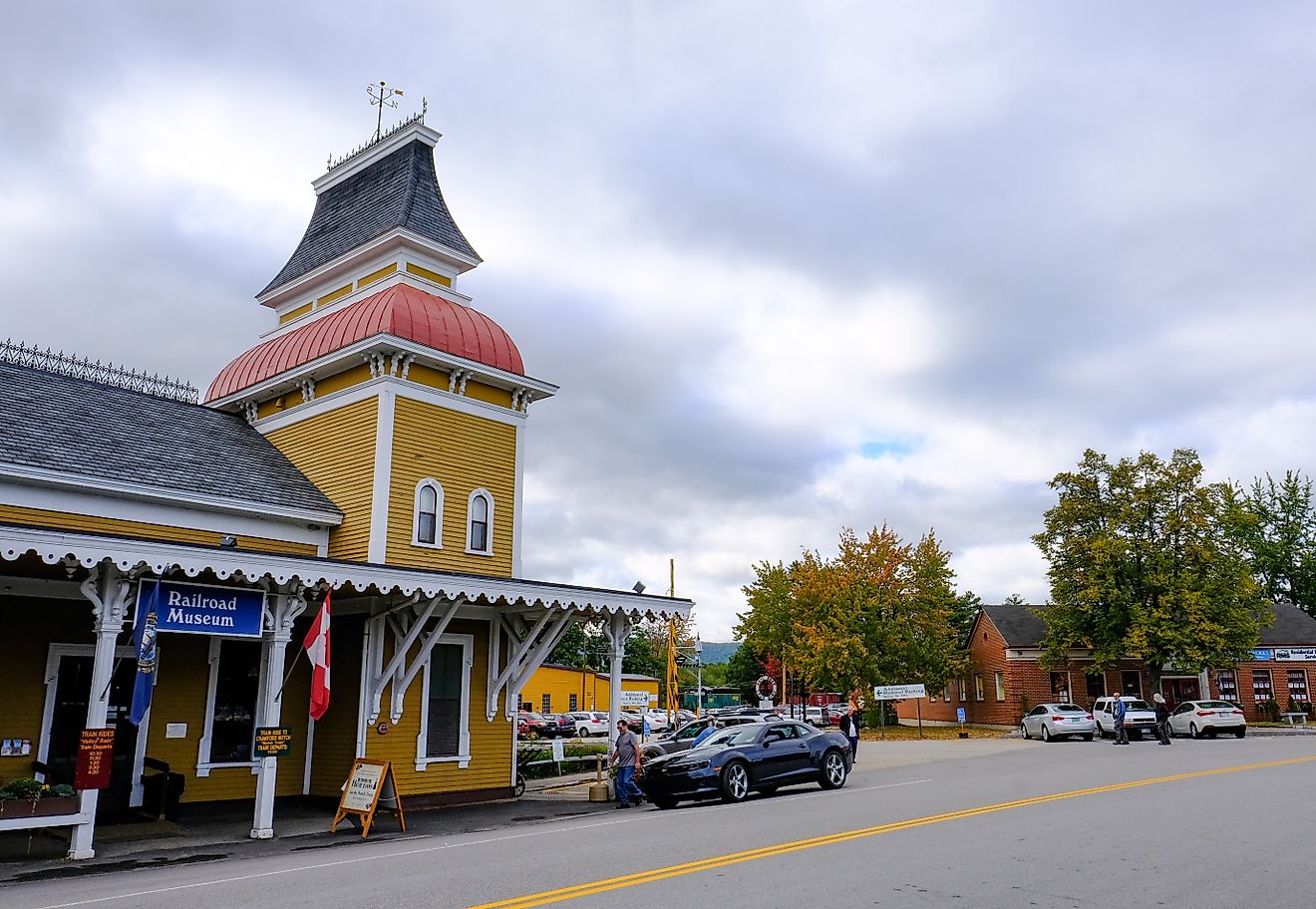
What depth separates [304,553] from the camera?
746 inches

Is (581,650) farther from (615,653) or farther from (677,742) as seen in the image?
(615,653)

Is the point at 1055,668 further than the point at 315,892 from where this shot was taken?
Yes

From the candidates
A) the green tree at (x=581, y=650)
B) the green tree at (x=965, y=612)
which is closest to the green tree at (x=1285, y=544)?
the green tree at (x=965, y=612)

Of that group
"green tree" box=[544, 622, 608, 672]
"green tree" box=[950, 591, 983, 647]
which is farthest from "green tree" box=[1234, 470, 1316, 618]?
"green tree" box=[544, 622, 608, 672]

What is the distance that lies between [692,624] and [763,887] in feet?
288

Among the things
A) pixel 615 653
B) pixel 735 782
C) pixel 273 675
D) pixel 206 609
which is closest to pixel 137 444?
pixel 206 609

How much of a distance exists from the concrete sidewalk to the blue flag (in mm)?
1773

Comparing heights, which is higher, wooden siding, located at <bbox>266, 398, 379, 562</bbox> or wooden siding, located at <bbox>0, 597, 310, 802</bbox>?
wooden siding, located at <bbox>266, 398, 379, 562</bbox>

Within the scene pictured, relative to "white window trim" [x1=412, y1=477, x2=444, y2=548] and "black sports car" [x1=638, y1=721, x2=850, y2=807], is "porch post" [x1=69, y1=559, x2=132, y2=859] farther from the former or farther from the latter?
"black sports car" [x1=638, y1=721, x2=850, y2=807]

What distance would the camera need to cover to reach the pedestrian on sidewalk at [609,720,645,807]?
17.6 meters

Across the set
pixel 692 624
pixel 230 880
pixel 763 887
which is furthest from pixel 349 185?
pixel 692 624

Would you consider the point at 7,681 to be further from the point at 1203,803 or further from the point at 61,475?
the point at 1203,803

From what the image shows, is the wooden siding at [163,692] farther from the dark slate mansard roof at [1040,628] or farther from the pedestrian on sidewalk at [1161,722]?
the dark slate mansard roof at [1040,628]

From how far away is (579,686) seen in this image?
220ft
